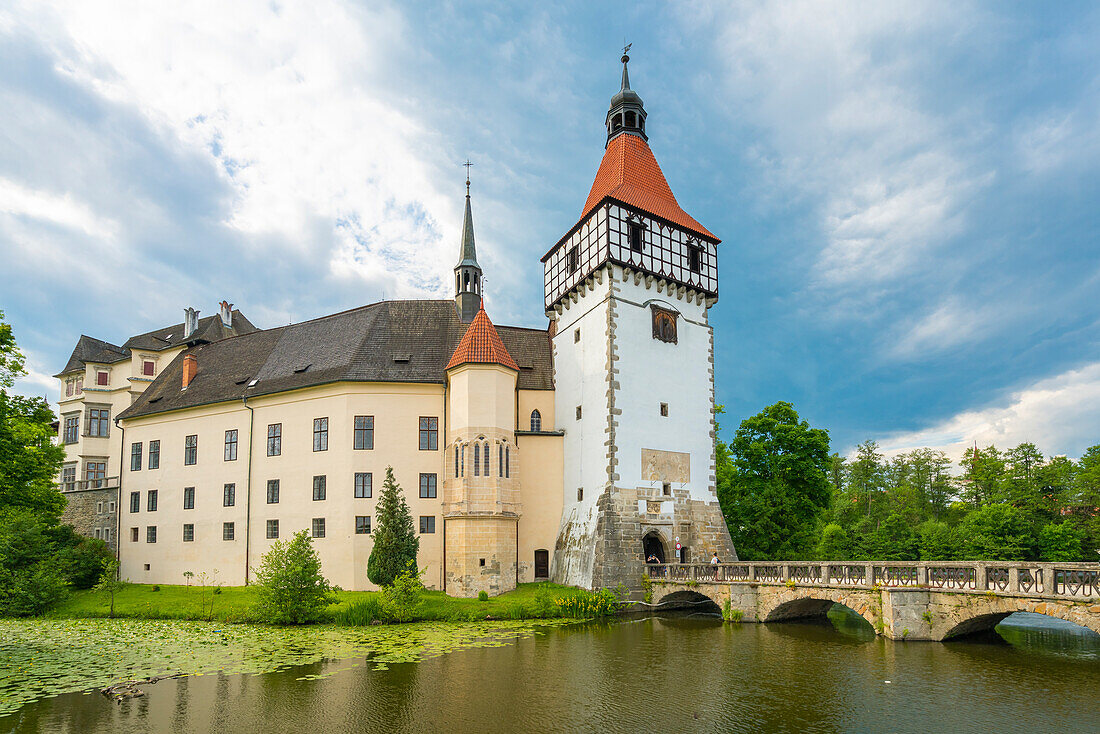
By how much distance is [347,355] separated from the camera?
3366cm

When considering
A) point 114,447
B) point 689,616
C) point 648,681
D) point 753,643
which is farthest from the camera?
point 114,447

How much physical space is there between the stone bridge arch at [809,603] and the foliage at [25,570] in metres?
27.3

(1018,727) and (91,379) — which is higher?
(91,379)

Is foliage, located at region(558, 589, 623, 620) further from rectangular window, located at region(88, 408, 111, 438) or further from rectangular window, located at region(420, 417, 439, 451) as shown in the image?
rectangular window, located at region(88, 408, 111, 438)

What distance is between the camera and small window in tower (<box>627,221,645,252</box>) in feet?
105

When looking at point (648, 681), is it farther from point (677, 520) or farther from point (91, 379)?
point (91, 379)

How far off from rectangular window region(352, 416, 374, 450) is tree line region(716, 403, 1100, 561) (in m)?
18.3

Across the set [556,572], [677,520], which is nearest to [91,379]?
[556,572]

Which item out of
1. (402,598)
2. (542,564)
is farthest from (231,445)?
(542,564)

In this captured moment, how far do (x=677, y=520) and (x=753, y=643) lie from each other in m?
10.8

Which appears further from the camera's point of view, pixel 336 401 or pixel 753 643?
pixel 336 401

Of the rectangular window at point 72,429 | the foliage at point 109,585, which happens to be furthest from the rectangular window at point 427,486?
the rectangular window at point 72,429

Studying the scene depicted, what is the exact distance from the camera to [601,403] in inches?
1203

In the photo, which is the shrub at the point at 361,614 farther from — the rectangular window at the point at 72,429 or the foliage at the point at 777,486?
the rectangular window at the point at 72,429
